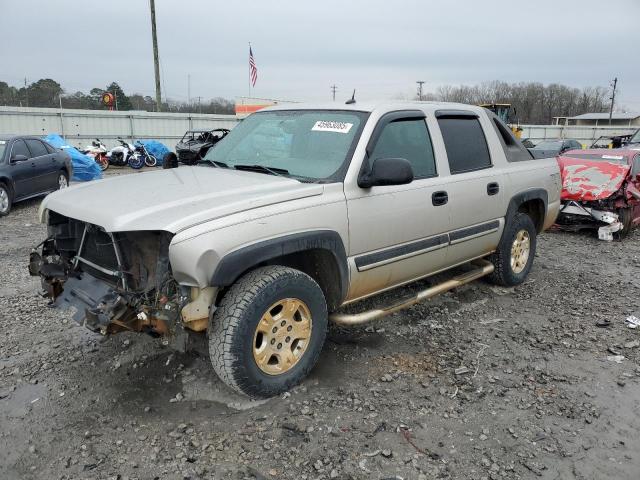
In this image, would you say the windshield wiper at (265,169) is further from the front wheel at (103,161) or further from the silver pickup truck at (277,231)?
the front wheel at (103,161)

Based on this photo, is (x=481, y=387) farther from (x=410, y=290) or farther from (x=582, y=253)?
(x=582, y=253)

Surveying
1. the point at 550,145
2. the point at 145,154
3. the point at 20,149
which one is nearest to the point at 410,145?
the point at 20,149

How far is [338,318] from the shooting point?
3.61 metres

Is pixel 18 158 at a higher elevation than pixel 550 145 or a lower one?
higher

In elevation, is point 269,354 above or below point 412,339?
above

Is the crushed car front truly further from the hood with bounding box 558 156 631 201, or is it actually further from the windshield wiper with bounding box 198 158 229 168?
the hood with bounding box 558 156 631 201

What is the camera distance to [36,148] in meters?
11.0

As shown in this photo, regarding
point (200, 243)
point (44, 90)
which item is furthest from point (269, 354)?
point (44, 90)

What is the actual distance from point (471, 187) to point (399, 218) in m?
1.04

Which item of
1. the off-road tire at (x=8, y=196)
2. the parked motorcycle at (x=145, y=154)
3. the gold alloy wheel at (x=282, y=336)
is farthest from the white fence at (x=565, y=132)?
the gold alloy wheel at (x=282, y=336)

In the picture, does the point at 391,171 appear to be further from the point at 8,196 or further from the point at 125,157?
the point at 125,157

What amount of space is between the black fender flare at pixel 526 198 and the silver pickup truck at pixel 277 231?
0.99 feet

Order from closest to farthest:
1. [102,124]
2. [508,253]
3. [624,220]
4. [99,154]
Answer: [508,253], [624,220], [99,154], [102,124]

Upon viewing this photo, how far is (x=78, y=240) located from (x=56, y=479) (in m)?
1.49
